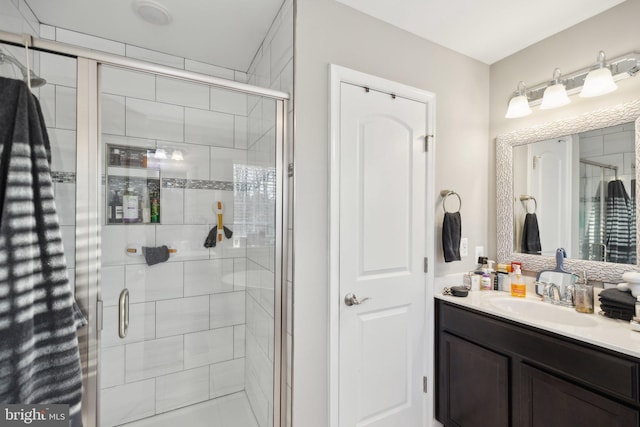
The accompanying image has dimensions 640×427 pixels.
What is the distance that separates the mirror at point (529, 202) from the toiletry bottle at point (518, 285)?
0.39 ft

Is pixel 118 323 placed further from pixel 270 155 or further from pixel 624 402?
pixel 624 402

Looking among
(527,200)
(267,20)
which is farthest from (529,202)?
(267,20)

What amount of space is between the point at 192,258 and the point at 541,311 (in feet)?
6.98

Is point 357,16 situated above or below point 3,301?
above

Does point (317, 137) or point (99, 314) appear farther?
point (317, 137)

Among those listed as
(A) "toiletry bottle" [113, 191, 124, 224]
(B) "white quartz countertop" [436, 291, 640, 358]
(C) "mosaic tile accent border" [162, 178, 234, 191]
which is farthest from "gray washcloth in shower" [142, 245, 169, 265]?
(B) "white quartz countertop" [436, 291, 640, 358]

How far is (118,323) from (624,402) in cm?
219

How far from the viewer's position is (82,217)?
44.3 inches

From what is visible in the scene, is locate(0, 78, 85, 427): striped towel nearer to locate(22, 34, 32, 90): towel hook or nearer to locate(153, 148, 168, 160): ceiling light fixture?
locate(22, 34, 32, 90): towel hook

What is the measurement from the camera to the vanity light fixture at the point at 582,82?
58.2 inches

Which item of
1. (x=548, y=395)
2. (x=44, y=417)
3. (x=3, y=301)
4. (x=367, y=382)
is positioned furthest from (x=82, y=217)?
(x=548, y=395)

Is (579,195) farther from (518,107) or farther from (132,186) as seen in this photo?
(132,186)

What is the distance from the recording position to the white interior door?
153 cm

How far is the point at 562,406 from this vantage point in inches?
48.9
